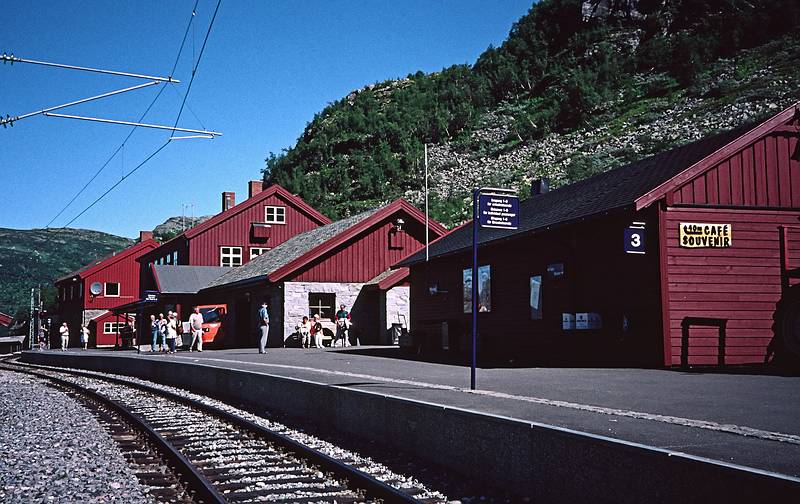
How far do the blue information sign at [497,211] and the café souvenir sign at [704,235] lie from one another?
577cm

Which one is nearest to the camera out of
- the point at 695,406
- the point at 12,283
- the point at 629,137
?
the point at 695,406

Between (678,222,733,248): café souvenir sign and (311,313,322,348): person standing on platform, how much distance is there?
16.4 meters

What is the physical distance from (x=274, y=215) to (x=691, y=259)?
3193 centimetres

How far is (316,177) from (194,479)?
11205 centimetres

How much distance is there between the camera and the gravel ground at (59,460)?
22.2 feet

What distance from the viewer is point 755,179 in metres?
15.6

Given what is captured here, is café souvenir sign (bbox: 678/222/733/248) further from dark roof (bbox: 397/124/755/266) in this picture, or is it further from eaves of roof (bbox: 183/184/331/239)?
eaves of roof (bbox: 183/184/331/239)

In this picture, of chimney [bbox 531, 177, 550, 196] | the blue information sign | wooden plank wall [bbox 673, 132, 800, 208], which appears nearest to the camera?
the blue information sign

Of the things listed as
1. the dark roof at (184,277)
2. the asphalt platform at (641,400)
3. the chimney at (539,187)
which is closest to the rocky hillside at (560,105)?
the dark roof at (184,277)

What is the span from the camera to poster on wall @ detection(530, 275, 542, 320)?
18719 millimetres

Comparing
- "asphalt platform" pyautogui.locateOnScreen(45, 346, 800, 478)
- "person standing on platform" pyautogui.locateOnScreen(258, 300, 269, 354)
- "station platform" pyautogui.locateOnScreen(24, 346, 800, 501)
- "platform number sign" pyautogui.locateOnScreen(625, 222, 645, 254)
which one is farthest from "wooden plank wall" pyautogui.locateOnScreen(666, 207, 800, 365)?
"person standing on platform" pyautogui.locateOnScreen(258, 300, 269, 354)

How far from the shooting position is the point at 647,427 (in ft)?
22.5

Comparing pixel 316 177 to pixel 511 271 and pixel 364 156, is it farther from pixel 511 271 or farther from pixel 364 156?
pixel 511 271

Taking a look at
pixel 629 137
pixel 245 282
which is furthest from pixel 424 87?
pixel 245 282
